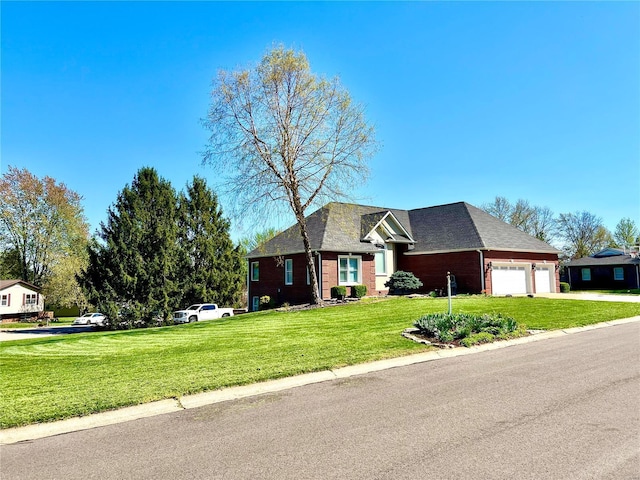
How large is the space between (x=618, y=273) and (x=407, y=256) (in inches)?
1033

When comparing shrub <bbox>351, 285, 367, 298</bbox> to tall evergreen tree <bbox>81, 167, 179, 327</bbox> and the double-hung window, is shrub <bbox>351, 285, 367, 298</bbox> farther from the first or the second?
tall evergreen tree <bbox>81, 167, 179, 327</bbox>

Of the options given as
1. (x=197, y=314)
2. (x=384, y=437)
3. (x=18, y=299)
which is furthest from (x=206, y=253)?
(x=384, y=437)

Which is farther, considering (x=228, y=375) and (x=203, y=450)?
(x=228, y=375)

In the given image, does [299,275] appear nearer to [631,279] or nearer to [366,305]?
[366,305]

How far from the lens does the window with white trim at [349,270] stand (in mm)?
28859

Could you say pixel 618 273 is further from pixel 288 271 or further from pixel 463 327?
pixel 463 327

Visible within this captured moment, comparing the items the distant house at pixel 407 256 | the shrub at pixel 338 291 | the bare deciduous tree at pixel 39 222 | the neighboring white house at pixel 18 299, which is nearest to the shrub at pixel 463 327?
the shrub at pixel 338 291

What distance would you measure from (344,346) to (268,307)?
20.2 meters

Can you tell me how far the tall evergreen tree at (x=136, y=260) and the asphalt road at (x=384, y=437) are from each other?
90.9ft

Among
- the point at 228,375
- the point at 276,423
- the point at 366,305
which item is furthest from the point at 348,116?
the point at 276,423

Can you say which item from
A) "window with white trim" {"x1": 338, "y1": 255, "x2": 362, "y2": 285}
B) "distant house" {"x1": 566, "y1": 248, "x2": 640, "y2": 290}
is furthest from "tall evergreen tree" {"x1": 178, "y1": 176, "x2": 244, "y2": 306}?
"distant house" {"x1": 566, "y1": 248, "x2": 640, "y2": 290}

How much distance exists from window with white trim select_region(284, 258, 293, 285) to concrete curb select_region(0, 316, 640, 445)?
65.3 feet

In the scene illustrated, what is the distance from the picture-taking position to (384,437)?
5.10 metres

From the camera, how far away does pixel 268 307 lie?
30641 mm
